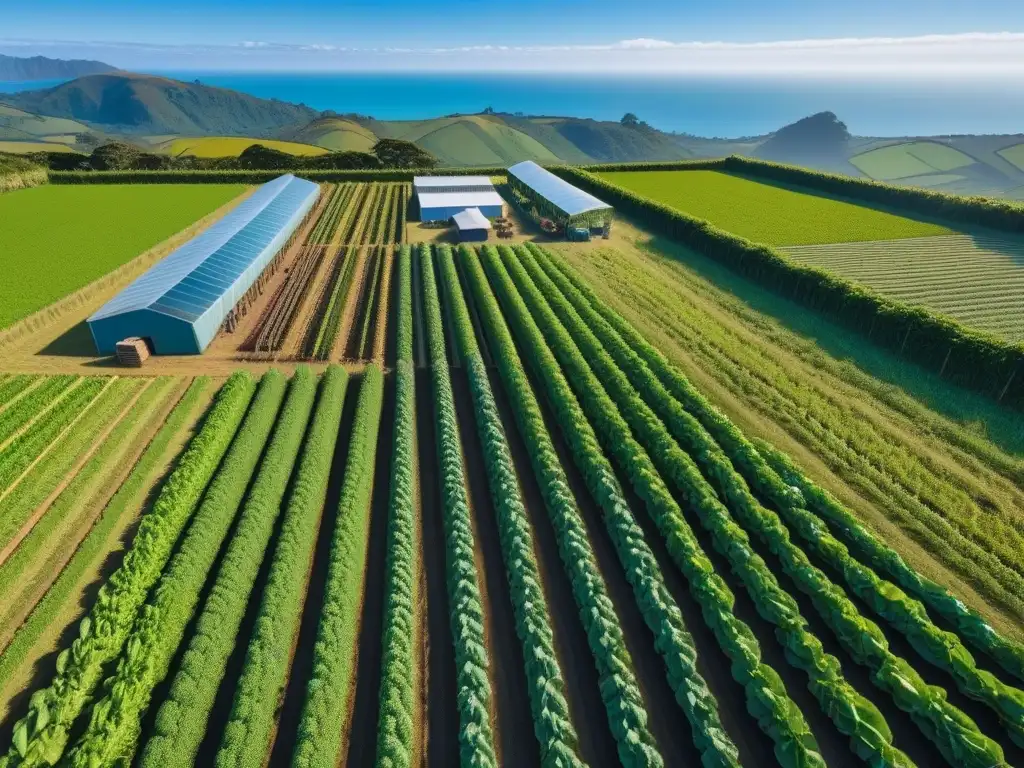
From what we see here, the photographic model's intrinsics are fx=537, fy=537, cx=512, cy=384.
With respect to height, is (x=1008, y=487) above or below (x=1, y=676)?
above

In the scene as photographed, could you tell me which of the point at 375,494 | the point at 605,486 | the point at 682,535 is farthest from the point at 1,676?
the point at 682,535

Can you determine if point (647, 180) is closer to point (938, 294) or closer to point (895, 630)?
point (938, 294)

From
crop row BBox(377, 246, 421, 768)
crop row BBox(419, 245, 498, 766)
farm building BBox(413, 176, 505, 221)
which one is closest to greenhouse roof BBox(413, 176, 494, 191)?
farm building BBox(413, 176, 505, 221)

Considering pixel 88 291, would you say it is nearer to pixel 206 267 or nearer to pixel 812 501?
pixel 206 267

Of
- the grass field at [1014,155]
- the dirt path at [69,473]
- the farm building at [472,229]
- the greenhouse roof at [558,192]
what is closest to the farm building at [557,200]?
the greenhouse roof at [558,192]

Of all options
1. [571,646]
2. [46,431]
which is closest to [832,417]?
[571,646]

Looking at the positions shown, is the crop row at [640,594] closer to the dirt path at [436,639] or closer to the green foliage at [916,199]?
the dirt path at [436,639]
